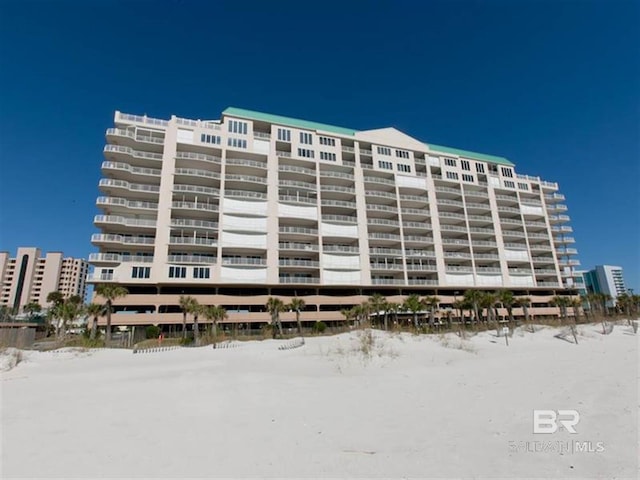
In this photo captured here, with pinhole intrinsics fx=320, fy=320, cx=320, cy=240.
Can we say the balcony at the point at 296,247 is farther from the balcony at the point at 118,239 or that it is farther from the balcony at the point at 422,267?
the balcony at the point at 118,239

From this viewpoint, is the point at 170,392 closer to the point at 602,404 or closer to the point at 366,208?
the point at 602,404

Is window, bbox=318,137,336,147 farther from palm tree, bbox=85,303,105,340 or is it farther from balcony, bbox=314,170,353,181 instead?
palm tree, bbox=85,303,105,340

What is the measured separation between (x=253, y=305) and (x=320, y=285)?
11.3m

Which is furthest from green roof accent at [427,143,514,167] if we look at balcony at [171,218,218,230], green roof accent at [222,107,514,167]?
balcony at [171,218,218,230]

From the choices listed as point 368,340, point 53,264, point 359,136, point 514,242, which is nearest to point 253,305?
point 368,340

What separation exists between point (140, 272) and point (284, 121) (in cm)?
3519

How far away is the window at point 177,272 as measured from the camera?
46.9 metres

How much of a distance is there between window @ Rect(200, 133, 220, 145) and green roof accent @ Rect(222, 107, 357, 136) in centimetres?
480

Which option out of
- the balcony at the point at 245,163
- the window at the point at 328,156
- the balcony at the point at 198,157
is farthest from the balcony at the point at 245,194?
the window at the point at 328,156

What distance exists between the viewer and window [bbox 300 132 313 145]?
5953 cm

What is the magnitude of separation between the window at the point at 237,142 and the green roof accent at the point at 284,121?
4492 millimetres

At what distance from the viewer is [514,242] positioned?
230 ft

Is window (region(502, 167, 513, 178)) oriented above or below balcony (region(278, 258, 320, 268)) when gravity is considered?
above

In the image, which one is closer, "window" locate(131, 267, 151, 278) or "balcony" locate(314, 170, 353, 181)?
"window" locate(131, 267, 151, 278)
